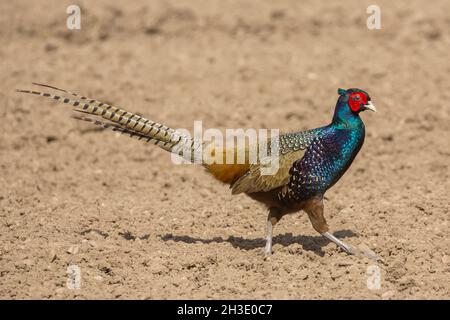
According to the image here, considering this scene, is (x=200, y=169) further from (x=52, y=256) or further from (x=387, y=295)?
(x=387, y=295)

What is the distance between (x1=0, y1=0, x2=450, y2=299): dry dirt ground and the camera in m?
6.72

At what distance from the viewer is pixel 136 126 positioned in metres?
7.04

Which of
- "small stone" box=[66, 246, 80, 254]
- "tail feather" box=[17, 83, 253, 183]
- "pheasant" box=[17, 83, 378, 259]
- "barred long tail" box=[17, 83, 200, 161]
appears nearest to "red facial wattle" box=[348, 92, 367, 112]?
"pheasant" box=[17, 83, 378, 259]

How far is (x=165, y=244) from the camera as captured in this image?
24.1ft

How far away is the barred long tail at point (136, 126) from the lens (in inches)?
273

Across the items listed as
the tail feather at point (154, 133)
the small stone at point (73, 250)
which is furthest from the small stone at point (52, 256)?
the tail feather at point (154, 133)

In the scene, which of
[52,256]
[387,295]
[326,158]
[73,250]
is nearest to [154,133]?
[73,250]

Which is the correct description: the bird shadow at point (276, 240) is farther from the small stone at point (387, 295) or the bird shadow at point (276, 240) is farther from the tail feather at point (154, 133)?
the small stone at point (387, 295)

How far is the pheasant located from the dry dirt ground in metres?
0.44

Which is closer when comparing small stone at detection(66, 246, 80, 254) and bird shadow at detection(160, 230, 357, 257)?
small stone at detection(66, 246, 80, 254)

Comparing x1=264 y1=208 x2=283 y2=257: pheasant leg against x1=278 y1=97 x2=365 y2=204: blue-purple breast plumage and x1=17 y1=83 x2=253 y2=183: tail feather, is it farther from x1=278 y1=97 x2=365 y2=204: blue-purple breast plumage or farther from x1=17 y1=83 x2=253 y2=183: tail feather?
x1=17 y1=83 x2=253 y2=183: tail feather

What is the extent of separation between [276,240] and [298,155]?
3.37 ft

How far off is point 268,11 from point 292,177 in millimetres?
7316

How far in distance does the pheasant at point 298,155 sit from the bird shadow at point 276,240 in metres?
0.27
